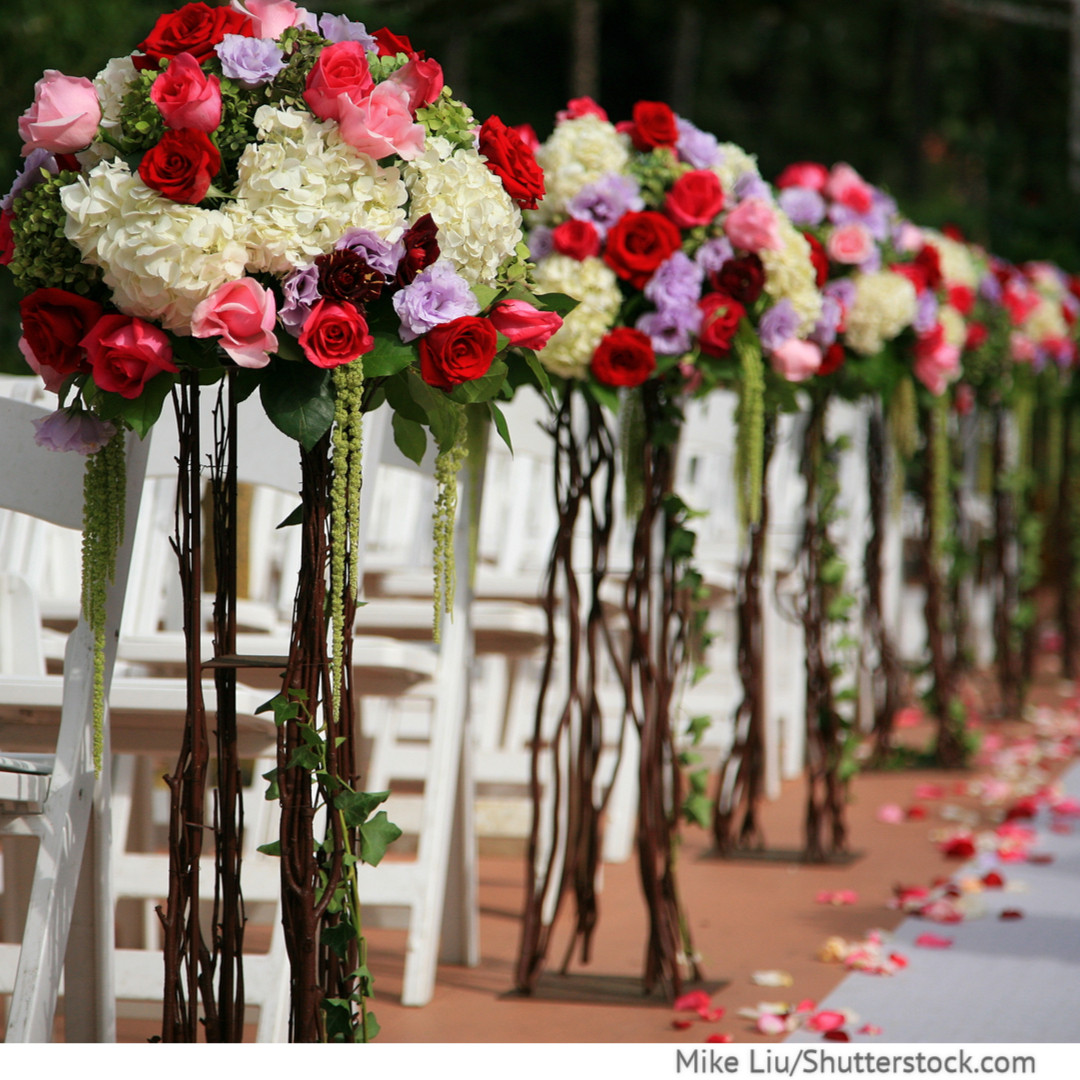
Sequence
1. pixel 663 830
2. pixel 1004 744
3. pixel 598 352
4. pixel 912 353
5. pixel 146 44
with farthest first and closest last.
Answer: pixel 1004 744
pixel 912 353
pixel 663 830
pixel 598 352
pixel 146 44

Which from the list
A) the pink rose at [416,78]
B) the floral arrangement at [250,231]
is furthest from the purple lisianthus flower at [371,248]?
the pink rose at [416,78]

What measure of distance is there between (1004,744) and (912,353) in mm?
2013

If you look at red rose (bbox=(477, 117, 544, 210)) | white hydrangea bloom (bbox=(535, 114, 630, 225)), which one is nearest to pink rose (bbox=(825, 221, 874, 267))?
white hydrangea bloom (bbox=(535, 114, 630, 225))

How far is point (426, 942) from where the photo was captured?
3133 millimetres

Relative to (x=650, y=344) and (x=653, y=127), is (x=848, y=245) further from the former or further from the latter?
(x=650, y=344)

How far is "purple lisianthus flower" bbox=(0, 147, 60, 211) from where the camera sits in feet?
6.58

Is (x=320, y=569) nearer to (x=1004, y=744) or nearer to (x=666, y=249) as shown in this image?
(x=666, y=249)

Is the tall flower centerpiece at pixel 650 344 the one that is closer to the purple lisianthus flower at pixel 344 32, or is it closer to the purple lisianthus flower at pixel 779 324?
the purple lisianthus flower at pixel 779 324

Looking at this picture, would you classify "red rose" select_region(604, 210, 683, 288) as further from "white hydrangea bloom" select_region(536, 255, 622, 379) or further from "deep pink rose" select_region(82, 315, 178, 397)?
"deep pink rose" select_region(82, 315, 178, 397)

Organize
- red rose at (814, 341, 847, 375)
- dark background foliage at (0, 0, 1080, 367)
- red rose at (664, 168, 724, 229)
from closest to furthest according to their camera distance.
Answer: red rose at (664, 168, 724, 229) < red rose at (814, 341, 847, 375) < dark background foliage at (0, 0, 1080, 367)

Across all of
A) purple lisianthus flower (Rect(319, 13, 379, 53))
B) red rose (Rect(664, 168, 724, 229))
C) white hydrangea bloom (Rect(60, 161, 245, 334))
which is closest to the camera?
white hydrangea bloom (Rect(60, 161, 245, 334))

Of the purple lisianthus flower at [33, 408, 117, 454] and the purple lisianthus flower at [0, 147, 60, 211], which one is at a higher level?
the purple lisianthus flower at [0, 147, 60, 211]

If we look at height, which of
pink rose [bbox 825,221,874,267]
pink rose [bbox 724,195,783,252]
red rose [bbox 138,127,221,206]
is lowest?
red rose [bbox 138,127,221,206]
